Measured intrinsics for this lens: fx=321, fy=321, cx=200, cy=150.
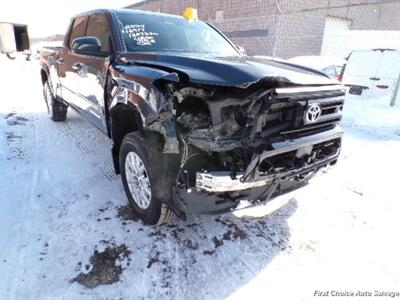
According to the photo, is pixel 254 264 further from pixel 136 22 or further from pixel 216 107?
pixel 136 22

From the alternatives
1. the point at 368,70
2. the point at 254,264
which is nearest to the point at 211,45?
the point at 254,264

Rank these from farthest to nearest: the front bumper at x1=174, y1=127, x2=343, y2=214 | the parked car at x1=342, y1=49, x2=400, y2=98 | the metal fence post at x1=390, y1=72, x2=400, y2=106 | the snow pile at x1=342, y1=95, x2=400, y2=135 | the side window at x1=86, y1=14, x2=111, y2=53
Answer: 1. the parked car at x1=342, y1=49, x2=400, y2=98
2. the metal fence post at x1=390, y1=72, x2=400, y2=106
3. the snow pile at x1=342, y1=95, x2=400, y2=135
4. the side window at x1=86, y1=14, x2=111, y2=53
5. the front bumper at x1=174, y1=127, x2=343, y2=214

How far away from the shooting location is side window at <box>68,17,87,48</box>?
452 cm

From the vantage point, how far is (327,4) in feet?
78.7

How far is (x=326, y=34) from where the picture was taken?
18.7m

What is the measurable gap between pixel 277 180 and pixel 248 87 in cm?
75

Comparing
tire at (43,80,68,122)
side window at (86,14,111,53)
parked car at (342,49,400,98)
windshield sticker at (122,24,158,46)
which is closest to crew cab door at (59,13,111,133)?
side window at (86,14,111,53)

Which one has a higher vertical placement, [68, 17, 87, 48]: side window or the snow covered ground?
[68, 17, 87, 48]: side window

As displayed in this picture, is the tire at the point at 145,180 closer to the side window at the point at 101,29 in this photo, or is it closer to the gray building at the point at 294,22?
the side window at the point at 101,29

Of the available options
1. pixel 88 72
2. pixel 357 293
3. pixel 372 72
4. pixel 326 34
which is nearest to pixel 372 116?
pixel 372 72

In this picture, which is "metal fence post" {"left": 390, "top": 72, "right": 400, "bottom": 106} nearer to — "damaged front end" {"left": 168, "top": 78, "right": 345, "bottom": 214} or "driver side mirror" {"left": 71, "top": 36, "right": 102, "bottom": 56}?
"damaged front end" {"left": 168, "top": 78, "right": 345, "bottom": 214}

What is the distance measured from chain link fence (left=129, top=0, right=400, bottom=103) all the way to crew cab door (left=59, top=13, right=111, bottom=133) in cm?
605

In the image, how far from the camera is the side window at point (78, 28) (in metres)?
4.52

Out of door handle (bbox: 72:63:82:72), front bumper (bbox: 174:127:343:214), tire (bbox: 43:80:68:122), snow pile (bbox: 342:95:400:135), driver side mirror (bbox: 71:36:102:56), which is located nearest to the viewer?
front bumper (bbox: 174:127:343:214)
